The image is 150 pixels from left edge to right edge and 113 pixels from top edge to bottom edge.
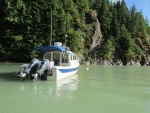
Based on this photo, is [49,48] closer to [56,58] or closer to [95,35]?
[56,58]

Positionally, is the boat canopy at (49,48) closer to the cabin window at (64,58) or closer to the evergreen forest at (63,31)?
the cabin window at (64,58)

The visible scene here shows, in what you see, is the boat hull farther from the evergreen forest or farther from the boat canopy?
the evergreen forest

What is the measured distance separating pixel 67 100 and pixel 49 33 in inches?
1785

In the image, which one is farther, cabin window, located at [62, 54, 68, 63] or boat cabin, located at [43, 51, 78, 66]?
cabin window, located at [62, 54, 68, 63]

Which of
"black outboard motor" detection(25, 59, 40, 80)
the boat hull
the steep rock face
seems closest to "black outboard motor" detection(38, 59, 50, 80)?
"black outboard motor" detection(25, 59, 40, 80)

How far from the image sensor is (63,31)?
60938mm

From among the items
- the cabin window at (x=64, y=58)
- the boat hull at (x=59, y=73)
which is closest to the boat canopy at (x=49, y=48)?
the cabin window at (x=64, y=58)

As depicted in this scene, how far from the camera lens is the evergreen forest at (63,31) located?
5675cm

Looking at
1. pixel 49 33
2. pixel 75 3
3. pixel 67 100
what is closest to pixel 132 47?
pixel 75 3

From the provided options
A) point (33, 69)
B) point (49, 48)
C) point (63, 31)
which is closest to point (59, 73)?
point (33, 69)

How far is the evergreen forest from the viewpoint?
56750 mm

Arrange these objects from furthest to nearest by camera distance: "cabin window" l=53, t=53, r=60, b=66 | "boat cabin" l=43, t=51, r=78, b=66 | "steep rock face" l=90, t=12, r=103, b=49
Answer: "steep rock face" l=90, t=12, r=103, b=49 < "cabin window" l=53, t=53, r=60, b=66 < "boat cabin" l=43, t=51, r=78, b=66

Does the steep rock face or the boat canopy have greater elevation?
the steep rock face

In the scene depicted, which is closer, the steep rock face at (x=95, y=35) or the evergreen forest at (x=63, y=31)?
the evergreen forest at (x=63, y=31)
